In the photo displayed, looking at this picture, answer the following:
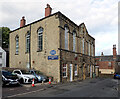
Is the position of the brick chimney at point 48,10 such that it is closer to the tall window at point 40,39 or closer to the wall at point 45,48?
the wall at point 45,48

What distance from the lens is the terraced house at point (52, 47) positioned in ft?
54.4

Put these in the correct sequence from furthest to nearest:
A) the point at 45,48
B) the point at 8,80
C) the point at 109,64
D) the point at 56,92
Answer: the point at 109,64
the point at 45,48
the point at 8,80
the point at 56,92

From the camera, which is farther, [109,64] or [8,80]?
[109,64]

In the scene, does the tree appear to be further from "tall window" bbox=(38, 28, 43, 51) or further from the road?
the road

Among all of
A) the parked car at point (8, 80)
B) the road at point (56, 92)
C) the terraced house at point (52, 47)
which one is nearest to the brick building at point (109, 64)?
the terraced house at point (52, 47)

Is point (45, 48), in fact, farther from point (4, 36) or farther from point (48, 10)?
point (4, 36)

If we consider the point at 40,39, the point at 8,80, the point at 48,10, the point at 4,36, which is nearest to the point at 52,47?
the point at 40,39

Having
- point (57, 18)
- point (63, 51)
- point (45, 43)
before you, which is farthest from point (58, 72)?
point (57, 18)

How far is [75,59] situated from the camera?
20344 millimetres

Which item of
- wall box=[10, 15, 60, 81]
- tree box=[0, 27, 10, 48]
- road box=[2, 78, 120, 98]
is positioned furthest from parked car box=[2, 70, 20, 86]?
tree box=[0, 27, 10, 48]

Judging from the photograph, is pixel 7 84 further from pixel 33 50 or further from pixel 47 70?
pixel 33 50

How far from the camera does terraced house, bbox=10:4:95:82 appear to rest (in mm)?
16594

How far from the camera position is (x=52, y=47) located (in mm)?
16984

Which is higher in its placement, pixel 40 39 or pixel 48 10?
pixel 48 10
